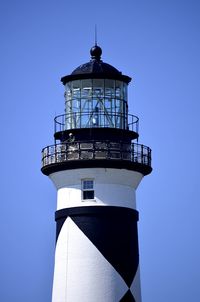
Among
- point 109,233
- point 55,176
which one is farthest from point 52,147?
point 109,233

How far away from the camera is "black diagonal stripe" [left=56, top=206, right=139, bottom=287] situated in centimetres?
4031

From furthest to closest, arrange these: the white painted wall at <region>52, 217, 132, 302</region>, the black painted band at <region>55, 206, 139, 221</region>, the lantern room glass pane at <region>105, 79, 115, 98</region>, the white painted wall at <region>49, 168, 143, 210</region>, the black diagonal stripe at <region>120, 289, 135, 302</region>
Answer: the lantern room glass pane at <region>105, 79, 115, 98</region> → the white painted wall at <region>49, 168, 143, 210</region> → the black painted band at <region>55, 206, 139, 221</region> → the black diagonal stripe at <region>120, 289, 135, 302</region> → the white painted wall at <region>52, 217, 132, 302</region>

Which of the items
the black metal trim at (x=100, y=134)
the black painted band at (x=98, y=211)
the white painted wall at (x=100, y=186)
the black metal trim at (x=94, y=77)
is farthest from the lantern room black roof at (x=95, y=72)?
the black painted band at (x=98, y=211)

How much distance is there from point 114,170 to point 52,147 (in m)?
2.25

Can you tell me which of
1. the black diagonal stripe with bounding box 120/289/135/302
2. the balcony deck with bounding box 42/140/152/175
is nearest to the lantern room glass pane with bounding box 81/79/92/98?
the balcony deck with bounding box 42/140/152/175

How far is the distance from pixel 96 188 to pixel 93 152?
118cm

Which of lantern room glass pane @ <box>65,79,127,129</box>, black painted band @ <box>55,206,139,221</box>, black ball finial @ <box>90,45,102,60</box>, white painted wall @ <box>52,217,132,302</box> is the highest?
black ball finial @ <box>90,45,102,60</box>

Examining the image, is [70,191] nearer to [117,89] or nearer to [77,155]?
[77,155]

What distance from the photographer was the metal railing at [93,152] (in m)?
40.6

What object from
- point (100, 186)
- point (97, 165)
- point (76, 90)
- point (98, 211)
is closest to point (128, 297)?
point (98, 211)

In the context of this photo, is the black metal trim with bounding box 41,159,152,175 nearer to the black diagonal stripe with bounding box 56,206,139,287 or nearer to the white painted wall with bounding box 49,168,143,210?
the white painted wall with bounding box 49,168,143,210

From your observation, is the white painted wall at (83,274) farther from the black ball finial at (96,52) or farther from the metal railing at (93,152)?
the black ball finial at (96,52)

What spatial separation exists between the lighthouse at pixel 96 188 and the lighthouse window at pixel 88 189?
3cm

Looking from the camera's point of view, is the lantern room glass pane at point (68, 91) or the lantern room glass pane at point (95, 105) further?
the lantern room glass pane at point (68, 91)
